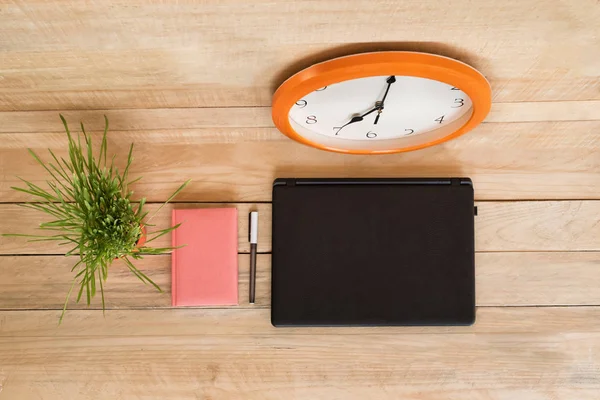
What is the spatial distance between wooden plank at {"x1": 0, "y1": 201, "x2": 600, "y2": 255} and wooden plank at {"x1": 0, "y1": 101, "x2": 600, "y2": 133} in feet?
0.55

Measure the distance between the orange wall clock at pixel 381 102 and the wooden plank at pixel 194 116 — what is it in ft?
0.26

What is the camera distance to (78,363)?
95cm

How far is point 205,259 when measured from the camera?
0.92 meters

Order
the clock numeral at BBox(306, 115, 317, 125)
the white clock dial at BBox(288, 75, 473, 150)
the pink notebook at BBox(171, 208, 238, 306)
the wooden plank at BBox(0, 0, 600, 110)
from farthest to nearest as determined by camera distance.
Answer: the pink notebook at BBox(171, 208, 238, 306), the clock numeral at BBox(306, 115, 317, 125), the white clock dial at BBox(288, 75, 473, 150), the wooden plank at BBox(0, 0, 600, 110)

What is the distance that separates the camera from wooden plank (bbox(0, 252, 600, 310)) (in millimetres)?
941

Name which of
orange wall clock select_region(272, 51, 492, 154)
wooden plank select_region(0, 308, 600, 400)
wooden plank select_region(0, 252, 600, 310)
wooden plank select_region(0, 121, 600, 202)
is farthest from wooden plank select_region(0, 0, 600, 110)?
wooden plank select_region(0, 308, 600, 400)

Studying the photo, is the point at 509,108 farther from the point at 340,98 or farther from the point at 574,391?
the point at 574,391

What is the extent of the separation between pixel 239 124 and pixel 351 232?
292 millimetres

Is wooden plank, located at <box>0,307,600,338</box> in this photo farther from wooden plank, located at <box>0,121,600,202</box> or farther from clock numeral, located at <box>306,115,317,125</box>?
clock numeral, located at <box>306,115,317,125</box>

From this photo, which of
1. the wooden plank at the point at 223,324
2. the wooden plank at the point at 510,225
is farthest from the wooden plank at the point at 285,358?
the wooden plank at the point at 510,225

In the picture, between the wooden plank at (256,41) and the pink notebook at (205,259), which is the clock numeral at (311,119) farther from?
the pink notebook at (205,259)

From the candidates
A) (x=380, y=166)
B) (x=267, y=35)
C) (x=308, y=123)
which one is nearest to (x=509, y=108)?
(x=380, y=166)

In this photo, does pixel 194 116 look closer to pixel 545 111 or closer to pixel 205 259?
pixel 205 259

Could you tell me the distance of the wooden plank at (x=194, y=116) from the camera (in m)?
0.82
